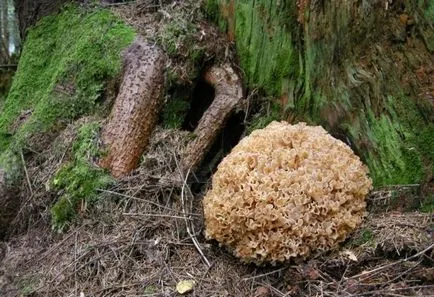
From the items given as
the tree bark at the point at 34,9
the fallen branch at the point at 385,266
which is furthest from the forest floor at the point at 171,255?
the tree bark at the point at 34,9

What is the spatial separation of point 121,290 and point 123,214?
75 cm

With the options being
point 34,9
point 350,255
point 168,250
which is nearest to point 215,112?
point 168,250

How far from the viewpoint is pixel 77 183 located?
4.49 meters

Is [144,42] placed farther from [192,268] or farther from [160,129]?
[192,268]

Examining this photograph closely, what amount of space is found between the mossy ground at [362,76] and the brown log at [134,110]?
1.06m

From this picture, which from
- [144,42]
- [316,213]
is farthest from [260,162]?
[144,42]

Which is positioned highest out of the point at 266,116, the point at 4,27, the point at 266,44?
the point at 266,44

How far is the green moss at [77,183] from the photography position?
4.43 meters

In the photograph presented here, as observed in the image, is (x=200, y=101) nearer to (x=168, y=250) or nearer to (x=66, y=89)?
(x=66, y=89)

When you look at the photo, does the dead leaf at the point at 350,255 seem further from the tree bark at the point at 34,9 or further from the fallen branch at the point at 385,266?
the tree bark at the point at 34,9

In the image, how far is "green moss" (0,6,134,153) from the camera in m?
5.32

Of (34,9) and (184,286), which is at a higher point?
(34,9)

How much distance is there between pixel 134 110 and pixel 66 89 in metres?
1.07

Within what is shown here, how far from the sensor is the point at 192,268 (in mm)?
3625
